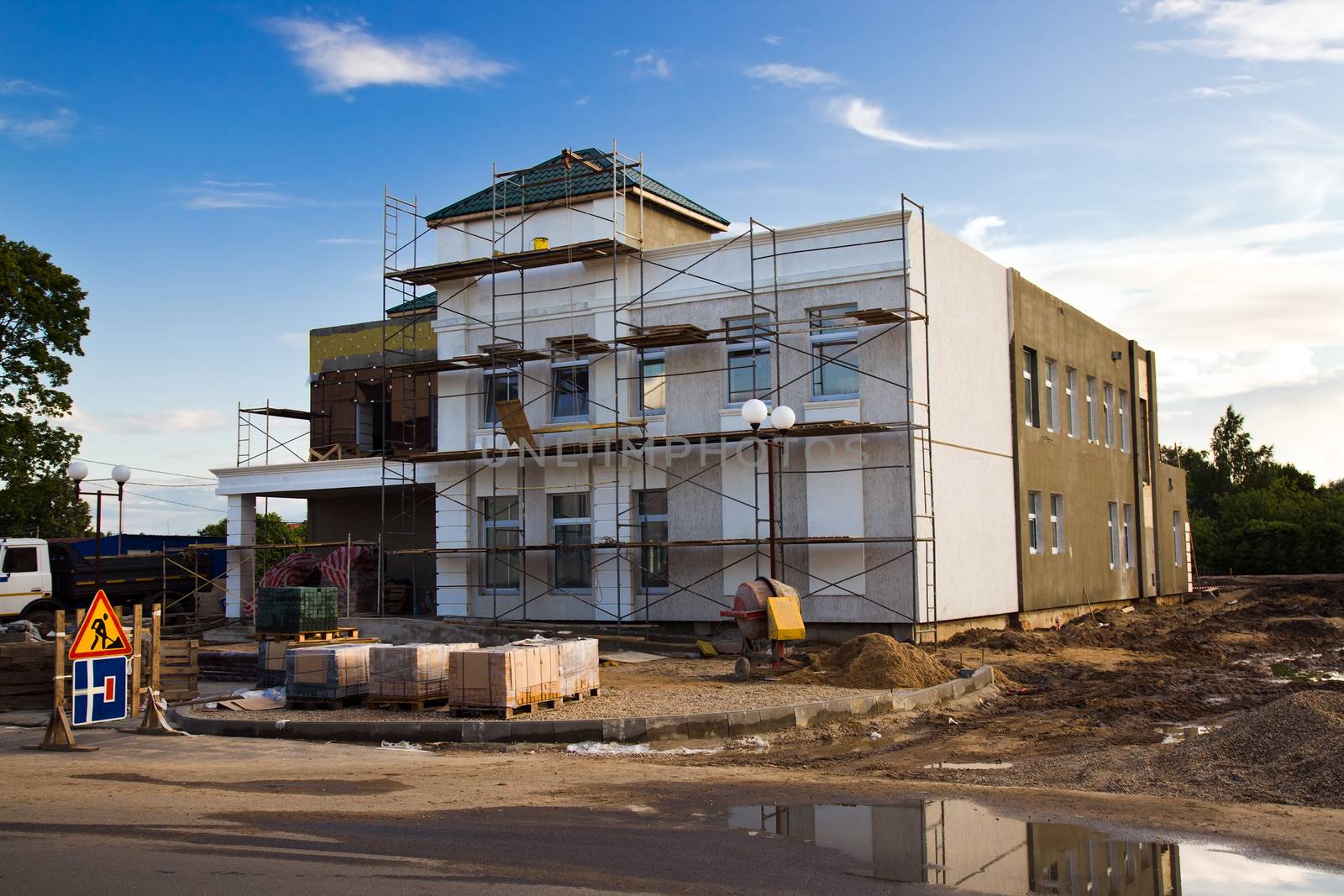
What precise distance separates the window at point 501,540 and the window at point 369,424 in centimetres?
831

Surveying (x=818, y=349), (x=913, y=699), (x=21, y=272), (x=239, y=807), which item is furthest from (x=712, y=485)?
(x=21, y=272)

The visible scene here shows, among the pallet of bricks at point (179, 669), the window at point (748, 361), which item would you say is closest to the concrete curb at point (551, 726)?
the pallet of bricks at point (179, 669)

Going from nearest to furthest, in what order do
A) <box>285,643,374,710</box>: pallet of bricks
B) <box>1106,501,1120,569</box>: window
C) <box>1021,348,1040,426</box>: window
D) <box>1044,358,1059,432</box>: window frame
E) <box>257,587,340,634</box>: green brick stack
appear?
<box>285,643,374,710</box>: pallet of bricks
<box>257,587,340,634</box>: green brick stack
<box>1021,348,1040,426</box>: window
<box>1044,358,1059,432</box>: window frame
<box>1106,501,1120,569</box>: window

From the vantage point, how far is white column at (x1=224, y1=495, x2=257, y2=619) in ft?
100

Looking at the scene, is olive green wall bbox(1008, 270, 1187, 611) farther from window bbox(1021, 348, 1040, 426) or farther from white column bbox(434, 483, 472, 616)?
white column bbox(434, 483, 472, 616)

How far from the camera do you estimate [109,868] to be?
7398 mm

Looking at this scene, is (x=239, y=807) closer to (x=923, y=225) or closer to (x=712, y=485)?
(x=712, y=485)

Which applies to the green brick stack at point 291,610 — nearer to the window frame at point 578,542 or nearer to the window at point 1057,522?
the window frame at point 578,542

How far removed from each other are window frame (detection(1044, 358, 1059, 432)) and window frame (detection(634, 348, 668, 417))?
1032 cm

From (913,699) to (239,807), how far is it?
896 centimetres

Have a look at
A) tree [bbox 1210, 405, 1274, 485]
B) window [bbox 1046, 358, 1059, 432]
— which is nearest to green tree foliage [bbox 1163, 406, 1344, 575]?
tree [bbox 1210, 405, 1274, 485]

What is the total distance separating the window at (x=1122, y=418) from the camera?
35.1 meters

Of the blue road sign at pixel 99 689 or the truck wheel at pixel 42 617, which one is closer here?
the blue road sign at pixel 99 689

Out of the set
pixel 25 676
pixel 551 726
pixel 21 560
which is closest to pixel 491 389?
pixel 25 676
